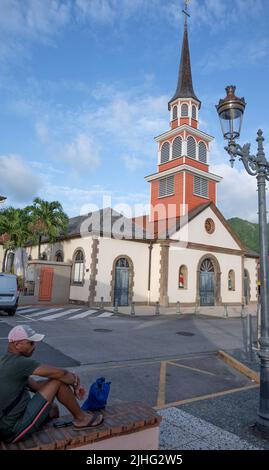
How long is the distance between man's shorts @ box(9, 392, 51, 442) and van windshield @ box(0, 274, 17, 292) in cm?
1340

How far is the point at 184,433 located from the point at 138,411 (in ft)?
3.93

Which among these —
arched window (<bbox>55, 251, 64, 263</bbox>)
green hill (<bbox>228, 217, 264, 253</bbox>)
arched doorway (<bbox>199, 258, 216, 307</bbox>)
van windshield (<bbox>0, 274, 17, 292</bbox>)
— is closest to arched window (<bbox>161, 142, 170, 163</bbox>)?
arched doorway (<bbox>199, 258, 216, 307</bbox>)

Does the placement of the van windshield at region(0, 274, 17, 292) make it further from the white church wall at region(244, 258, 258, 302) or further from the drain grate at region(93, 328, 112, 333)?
the white church wall at region(244, 258, 258, 302)

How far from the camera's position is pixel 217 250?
91.6 ft

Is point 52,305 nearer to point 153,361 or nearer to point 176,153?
point 153,361

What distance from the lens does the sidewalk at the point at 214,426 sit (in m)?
3.91

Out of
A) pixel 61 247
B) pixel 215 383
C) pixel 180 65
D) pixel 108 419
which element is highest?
pixel 180 65

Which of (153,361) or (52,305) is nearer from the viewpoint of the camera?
(153,361)

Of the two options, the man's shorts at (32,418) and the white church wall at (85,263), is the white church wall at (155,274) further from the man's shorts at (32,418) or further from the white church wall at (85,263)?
the man's shorts at (32,418)

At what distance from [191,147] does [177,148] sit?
1289 mm

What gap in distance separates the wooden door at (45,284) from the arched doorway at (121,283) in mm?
4389

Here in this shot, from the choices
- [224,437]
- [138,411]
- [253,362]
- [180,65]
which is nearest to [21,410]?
[138,411]

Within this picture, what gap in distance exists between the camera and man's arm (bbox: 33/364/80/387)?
2887mm

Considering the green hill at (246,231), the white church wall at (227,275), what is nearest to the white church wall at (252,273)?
the white church wall at (227,275)
